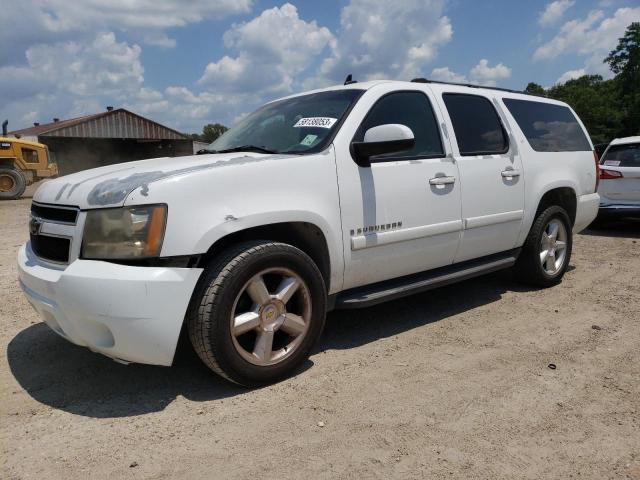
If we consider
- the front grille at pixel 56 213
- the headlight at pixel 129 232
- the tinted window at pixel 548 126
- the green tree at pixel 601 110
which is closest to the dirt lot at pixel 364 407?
the headlight at pixel 129 232

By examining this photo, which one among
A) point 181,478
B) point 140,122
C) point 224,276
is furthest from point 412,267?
point 140,122

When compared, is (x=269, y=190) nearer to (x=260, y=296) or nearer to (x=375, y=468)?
(x=260, y=296)

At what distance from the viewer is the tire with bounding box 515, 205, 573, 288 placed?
472 cm

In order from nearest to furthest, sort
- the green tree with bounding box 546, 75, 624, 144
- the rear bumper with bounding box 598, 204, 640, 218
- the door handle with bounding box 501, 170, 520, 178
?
1. the door handle with bounding box 501, 170, 520, 178
2. the rear bumper with bounding box 598, 204, 640, 218
3. the green tree with bounding box 546, 75, 624, 144

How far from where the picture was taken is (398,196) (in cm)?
344

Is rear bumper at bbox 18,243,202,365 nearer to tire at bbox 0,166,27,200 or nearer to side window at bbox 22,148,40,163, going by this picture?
tire at bbox 0,166,27,200

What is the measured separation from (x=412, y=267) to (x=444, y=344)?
1.93 feet

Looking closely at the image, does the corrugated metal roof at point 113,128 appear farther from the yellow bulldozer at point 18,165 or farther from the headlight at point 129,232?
the headlight at point 129,232

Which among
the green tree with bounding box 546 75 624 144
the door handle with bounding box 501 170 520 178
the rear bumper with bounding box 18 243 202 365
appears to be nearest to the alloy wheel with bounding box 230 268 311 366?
the rear bumper with bounding box 18 243 202 365

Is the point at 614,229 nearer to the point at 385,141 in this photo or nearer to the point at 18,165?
the point at 385,141

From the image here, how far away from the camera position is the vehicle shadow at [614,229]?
797cm

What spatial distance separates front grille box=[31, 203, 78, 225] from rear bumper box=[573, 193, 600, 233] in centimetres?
463

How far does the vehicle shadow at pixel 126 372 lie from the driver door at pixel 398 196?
0.56 meters

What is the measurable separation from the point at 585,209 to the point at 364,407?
3.77 meters
